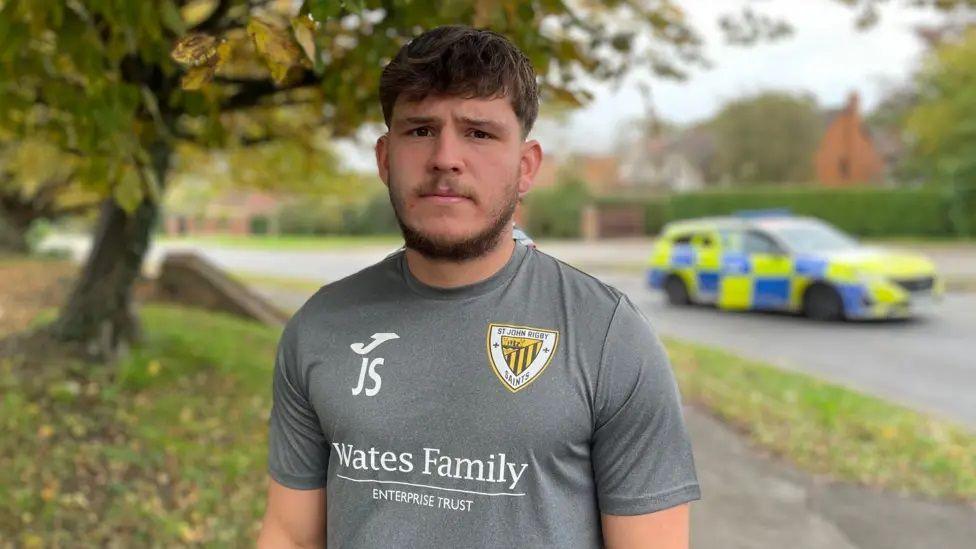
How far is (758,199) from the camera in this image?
32.6 m

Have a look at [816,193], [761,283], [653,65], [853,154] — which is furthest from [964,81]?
[653,65]

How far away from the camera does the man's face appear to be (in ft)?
5.04

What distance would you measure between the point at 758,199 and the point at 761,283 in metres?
21.4

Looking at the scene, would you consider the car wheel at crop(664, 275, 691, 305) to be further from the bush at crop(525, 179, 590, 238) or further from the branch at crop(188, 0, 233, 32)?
the bush at crop(525, 179, 590, 238)

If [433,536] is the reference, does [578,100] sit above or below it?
above

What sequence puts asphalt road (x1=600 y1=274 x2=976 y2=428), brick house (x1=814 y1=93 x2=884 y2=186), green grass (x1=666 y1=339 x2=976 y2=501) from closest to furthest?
1. green grass (x1=666 y1=339 x2=976 y2=501)
2. asphalt road (x1=600 y1=274 x2=976 y2=428)
3. brick house (x1=814 y1=93 x2=884 y2=186)

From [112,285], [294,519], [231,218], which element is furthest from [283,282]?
[231,218]

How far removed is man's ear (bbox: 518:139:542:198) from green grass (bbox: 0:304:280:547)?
3070 mm

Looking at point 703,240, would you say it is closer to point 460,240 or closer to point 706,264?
point 706,264

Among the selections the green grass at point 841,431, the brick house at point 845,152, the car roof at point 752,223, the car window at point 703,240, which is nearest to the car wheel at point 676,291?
the car window at point 703,240

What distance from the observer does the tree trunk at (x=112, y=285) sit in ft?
19.9

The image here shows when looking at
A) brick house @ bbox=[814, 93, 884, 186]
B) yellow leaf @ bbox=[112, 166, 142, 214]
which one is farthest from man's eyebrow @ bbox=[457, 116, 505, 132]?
brick house @ bbox=[814, 93, 884, 186]

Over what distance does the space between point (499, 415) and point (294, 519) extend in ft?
1.82

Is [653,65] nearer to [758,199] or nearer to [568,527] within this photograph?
[568,527]
